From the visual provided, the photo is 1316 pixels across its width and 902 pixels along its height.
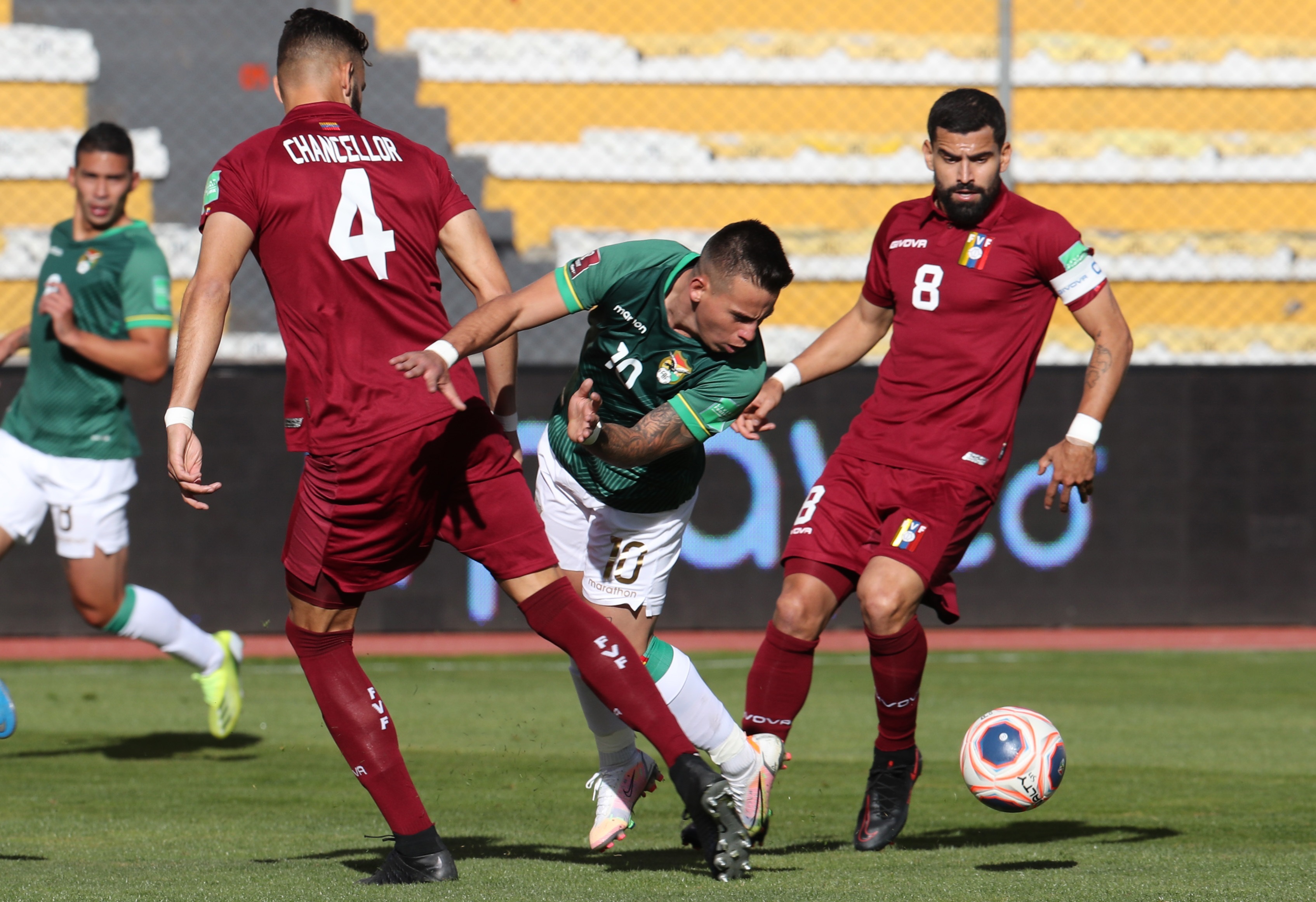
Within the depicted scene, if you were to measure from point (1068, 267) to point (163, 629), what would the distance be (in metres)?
4.36

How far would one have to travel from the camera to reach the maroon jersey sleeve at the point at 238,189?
4.11m

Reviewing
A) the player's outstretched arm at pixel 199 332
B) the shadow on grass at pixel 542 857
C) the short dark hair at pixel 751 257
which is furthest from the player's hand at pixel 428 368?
the shadow on grass at pixel 542 857

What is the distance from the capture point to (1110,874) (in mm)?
4289

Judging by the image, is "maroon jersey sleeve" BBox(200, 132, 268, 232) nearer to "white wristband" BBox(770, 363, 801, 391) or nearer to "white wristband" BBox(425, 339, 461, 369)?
"white wristband" BBox(425, 339, 461, 369)

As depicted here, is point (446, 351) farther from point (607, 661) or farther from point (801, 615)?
point (801, 615)

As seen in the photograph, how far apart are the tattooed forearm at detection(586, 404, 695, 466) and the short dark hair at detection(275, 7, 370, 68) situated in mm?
1210

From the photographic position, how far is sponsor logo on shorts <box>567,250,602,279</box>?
182 inches

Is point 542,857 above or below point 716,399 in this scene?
below

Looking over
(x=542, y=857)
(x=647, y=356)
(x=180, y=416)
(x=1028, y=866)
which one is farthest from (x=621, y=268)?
(x=1028, y=866)

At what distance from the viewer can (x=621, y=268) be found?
15.5ft

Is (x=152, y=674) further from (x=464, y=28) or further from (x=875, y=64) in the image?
(x=875, y=64)

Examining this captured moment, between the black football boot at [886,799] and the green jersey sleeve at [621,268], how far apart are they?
64.5 inches

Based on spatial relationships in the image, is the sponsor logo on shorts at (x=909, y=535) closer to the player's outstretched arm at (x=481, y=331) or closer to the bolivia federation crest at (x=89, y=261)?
the player's outstretched arm at (x=481, y=331)

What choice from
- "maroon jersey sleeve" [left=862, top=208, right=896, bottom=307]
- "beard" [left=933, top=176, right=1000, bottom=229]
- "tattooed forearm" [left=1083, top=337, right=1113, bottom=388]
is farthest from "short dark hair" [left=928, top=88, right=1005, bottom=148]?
"tattooed forearm" [left=1083, top=337, right=1113, bottom=388]
